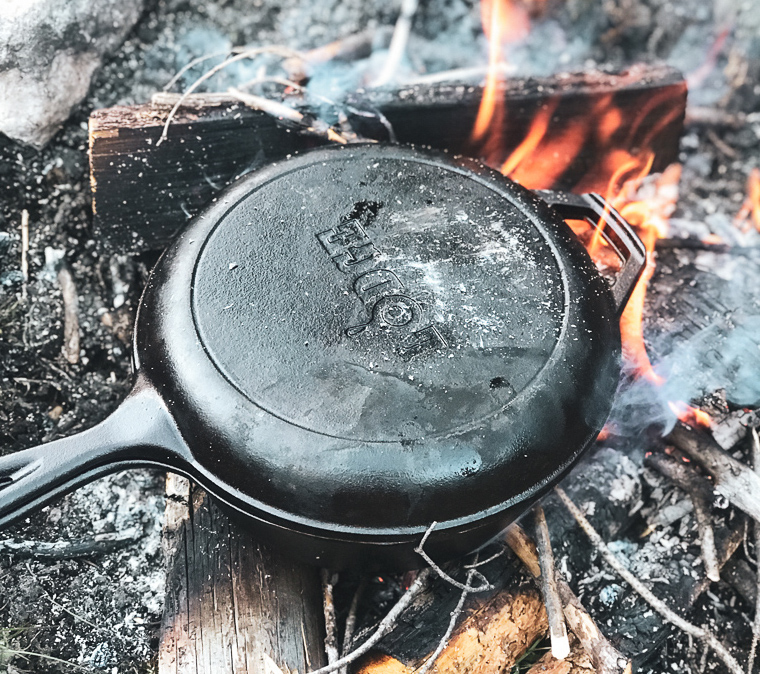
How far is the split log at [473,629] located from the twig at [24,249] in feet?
6.33

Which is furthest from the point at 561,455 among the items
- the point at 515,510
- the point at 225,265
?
the point at 225,265

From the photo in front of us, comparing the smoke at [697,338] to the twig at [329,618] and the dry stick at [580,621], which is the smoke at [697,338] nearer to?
the dry stick at [580,621]

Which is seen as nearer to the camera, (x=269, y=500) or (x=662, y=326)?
(x=269, y=500)

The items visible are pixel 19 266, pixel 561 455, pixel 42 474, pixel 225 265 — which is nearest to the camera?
pixel 42 474

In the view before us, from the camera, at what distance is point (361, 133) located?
2764mm

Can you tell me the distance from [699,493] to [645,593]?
0.45 meters

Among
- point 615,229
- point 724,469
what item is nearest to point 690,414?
point 724,469

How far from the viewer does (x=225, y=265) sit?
1.85 m

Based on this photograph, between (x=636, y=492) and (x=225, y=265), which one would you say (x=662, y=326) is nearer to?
(x=636, y=492)

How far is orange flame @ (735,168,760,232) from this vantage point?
343 cm

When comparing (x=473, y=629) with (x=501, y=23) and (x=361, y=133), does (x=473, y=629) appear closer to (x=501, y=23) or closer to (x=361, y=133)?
(x=361, y=133)

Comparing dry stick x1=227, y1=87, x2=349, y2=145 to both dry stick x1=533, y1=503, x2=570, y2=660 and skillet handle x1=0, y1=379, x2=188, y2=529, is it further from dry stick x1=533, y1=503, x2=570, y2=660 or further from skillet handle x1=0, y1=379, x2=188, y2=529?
dry stick x1=533, y1=503, x2=570, y2=660

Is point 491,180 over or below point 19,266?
over

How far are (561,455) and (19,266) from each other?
2.23 m
